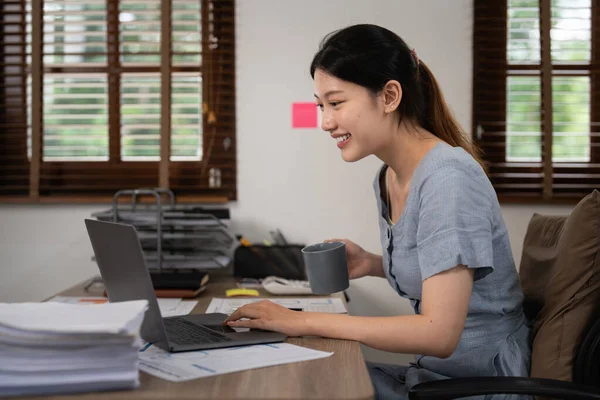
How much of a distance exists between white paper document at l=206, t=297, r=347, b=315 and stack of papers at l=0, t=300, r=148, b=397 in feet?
2.41

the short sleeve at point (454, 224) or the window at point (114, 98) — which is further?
the window at point (114, 98)

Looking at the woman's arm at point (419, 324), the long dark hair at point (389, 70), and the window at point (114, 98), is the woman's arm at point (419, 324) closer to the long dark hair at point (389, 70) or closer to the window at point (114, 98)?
the long dark hair at point (389, 70)

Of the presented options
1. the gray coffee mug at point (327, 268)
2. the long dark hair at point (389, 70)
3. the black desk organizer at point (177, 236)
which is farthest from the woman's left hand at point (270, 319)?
the black desk organizer at point (177, 236)

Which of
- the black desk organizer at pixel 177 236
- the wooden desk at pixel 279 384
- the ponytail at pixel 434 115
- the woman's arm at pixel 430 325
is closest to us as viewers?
the wooden desk at pixel 279 384

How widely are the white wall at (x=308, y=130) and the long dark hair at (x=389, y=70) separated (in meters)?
1.06

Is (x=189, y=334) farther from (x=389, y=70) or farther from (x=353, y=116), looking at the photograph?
(x=389, y=70)

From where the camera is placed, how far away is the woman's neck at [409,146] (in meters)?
1.57

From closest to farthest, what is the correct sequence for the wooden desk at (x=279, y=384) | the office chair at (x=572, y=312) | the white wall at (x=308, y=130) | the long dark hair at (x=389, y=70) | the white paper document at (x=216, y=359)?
1. the wooden desk at (x=279, y=384)
2. the white paper document at (x=216, y=359)
3. the office chair at (x=572, y=312)
4. the long dark hair at (x=389, y=70)
5. the white wall at (x=308, y=130)

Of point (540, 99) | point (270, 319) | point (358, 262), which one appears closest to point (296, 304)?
point (358, 262)

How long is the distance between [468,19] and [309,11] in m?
0.67

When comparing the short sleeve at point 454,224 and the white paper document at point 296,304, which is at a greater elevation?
the short sleeve at point 454,224

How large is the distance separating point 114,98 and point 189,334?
167 cm

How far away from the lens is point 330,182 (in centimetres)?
270

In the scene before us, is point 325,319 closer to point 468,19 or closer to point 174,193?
point 174,193
